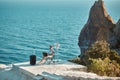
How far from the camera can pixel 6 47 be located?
7888 cm

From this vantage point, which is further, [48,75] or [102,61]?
[102,61]

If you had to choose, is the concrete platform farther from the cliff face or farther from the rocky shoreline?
the cliff face

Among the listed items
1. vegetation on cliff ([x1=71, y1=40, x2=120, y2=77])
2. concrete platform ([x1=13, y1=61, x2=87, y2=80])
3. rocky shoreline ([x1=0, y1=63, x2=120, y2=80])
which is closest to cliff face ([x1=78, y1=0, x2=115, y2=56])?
vegetation on cliff ([x1=71, y1=40, x2=120, y2=77])

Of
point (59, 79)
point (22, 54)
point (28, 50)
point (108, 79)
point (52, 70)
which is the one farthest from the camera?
point (28, 50)

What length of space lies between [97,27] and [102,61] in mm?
34813

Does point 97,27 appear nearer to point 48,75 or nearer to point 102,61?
point 102,61

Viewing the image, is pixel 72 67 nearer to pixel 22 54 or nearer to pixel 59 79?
pixel 59 79

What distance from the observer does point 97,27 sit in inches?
2393

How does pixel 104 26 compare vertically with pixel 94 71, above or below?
above

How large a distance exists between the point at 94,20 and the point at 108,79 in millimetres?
41081

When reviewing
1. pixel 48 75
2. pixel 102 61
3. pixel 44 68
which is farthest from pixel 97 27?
pixel 48 75

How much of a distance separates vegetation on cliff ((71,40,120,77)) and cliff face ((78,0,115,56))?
25564 millimetres

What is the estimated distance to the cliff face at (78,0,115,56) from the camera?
188 ft

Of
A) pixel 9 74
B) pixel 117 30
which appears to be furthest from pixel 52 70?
pixel 117 30
